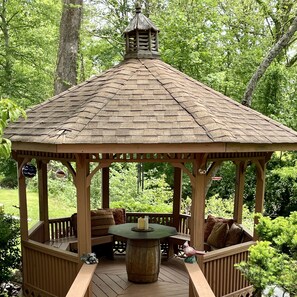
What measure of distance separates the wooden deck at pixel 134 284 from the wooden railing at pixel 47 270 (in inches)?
26.1

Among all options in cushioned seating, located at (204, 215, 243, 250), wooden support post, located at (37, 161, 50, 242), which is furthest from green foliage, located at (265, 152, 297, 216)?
wooden support post, located at (37, 161, 50, 242)

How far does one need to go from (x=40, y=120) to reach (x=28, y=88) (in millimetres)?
10181

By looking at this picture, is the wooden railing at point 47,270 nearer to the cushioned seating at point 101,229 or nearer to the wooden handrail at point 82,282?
the wooden handrail at point 82,282

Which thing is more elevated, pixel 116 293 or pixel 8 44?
pixel 8 44

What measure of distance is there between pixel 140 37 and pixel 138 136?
8.77 ft

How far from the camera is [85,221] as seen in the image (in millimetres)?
4840

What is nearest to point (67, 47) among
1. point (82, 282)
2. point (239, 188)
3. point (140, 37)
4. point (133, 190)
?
point (133, 190)

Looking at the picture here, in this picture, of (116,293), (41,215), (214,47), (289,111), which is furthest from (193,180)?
(289,111)

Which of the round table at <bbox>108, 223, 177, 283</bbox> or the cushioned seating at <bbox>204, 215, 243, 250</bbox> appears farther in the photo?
the cushioned seating at <bbox>204, 215, 243, 250</bbox>

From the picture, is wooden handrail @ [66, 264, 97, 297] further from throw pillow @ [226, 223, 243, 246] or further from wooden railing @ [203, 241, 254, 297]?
throw pillow @ [226, 223, 243, 246]

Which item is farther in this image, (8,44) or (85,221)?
(8,44)

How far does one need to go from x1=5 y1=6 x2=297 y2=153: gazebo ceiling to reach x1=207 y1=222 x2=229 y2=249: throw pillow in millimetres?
1939

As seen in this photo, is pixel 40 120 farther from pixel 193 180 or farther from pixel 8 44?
pixel 8 44

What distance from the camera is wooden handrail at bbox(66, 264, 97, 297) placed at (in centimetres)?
379
